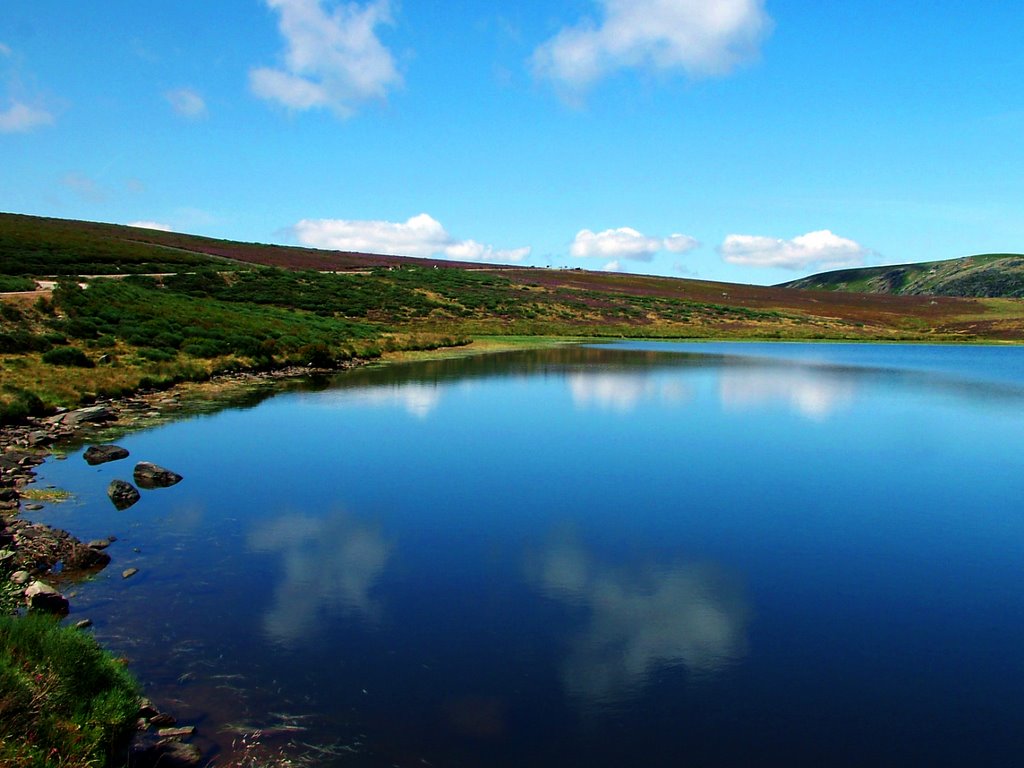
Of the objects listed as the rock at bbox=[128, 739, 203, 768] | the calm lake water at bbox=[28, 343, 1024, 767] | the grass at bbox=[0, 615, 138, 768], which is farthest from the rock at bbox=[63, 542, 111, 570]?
the rock at bbox=[128, 739, 203, 768]

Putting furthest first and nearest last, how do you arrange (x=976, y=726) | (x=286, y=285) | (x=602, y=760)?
1. (x=286, y=285)
2. (x=976, y=726)
3. (x=602, y=760)

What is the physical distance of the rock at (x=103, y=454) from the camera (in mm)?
18100

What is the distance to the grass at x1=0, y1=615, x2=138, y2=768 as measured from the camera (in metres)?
5.79

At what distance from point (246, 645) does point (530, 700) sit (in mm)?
3585

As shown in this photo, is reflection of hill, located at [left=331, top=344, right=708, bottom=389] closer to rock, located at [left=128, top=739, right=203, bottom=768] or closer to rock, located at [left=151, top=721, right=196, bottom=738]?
rock, located at [left=151, top=721, right=196, bottom=738]

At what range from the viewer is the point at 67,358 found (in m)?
27.8

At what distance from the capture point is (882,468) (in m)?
20.3

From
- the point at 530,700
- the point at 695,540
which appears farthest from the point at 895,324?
the point at 530,700

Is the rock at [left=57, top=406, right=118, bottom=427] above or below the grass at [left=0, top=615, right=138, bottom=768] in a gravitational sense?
below

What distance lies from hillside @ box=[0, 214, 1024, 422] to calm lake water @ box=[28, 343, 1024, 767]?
30.3 feet

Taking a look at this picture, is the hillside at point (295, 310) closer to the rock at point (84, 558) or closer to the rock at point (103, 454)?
the rock at point (103, 454)

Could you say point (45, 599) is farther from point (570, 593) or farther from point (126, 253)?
point (126, 253)

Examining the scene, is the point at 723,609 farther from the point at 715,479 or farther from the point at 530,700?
the point at 715,479

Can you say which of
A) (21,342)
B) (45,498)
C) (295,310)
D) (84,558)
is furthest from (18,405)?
(295,310)
